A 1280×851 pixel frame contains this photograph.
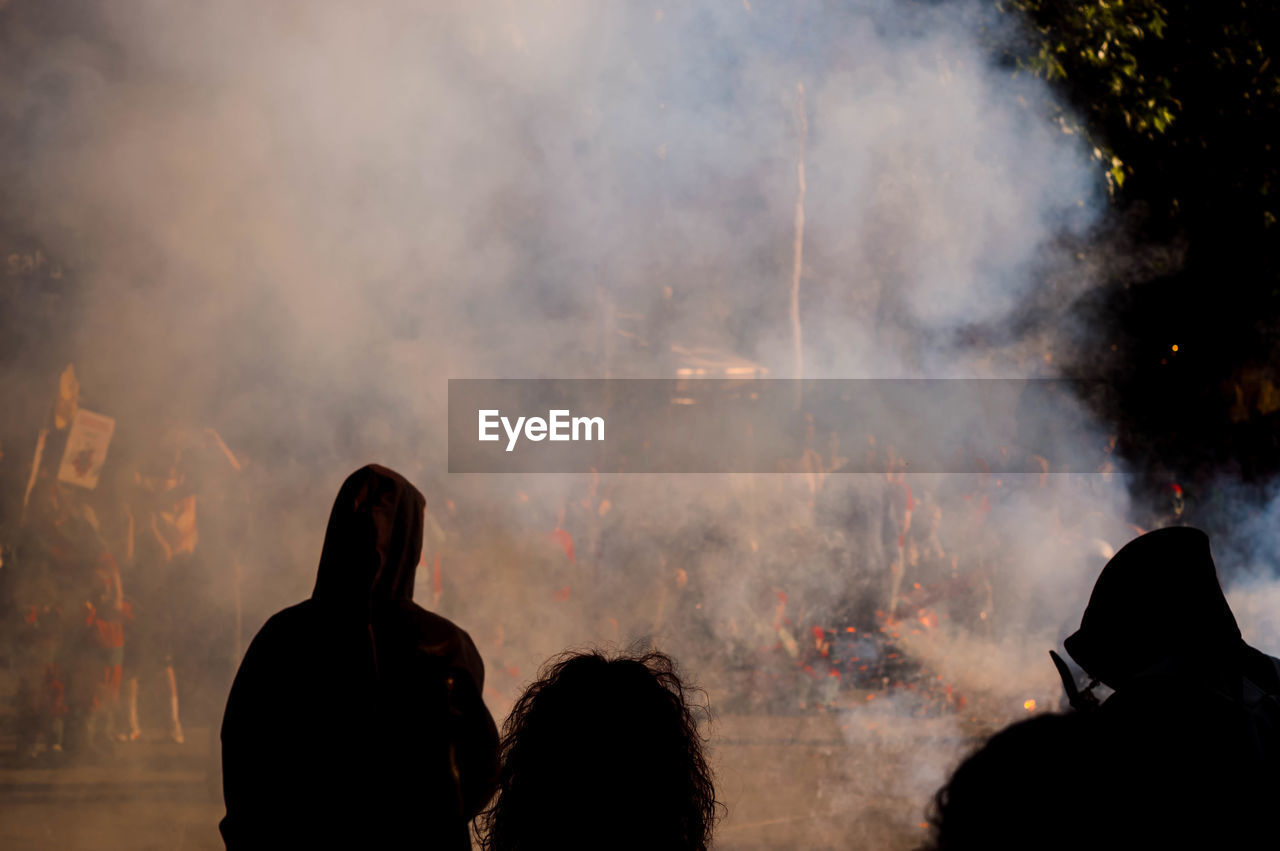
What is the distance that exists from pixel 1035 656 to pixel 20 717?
549 centimetres

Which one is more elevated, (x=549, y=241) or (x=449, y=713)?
(x=549, y=241)

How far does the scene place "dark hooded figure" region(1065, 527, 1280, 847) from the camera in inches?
67.4

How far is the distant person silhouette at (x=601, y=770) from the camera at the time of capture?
1.20m

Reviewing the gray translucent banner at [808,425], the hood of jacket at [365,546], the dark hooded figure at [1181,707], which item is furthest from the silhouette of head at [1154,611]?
the gray translucent banner at [808,425]

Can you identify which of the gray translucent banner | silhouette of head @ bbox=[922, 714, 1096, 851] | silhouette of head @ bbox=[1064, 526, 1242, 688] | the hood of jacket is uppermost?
the gray translucent banner

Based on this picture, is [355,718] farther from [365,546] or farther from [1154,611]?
[1154,611]

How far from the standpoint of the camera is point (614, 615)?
494 centimetres

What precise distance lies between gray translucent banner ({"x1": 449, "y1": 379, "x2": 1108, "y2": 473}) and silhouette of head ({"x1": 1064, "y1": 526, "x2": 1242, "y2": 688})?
3109mm

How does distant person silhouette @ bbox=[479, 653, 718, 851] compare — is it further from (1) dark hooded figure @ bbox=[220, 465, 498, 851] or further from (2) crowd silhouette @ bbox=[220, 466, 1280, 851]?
(1) dark hooded figure @ bbox=[220, 465, 498, 851]

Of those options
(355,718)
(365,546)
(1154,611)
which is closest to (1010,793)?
(1154,611)

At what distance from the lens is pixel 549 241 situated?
5047 millimetres

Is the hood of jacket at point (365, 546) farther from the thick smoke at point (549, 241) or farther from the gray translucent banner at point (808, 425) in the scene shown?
the gray translucent banner at point (808, 425)

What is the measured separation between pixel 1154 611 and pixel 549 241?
382cm

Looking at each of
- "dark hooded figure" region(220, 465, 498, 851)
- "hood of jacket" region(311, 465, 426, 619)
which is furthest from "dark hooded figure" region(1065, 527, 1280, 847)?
"hood of jacket" region(311, 465, 426, 619)
